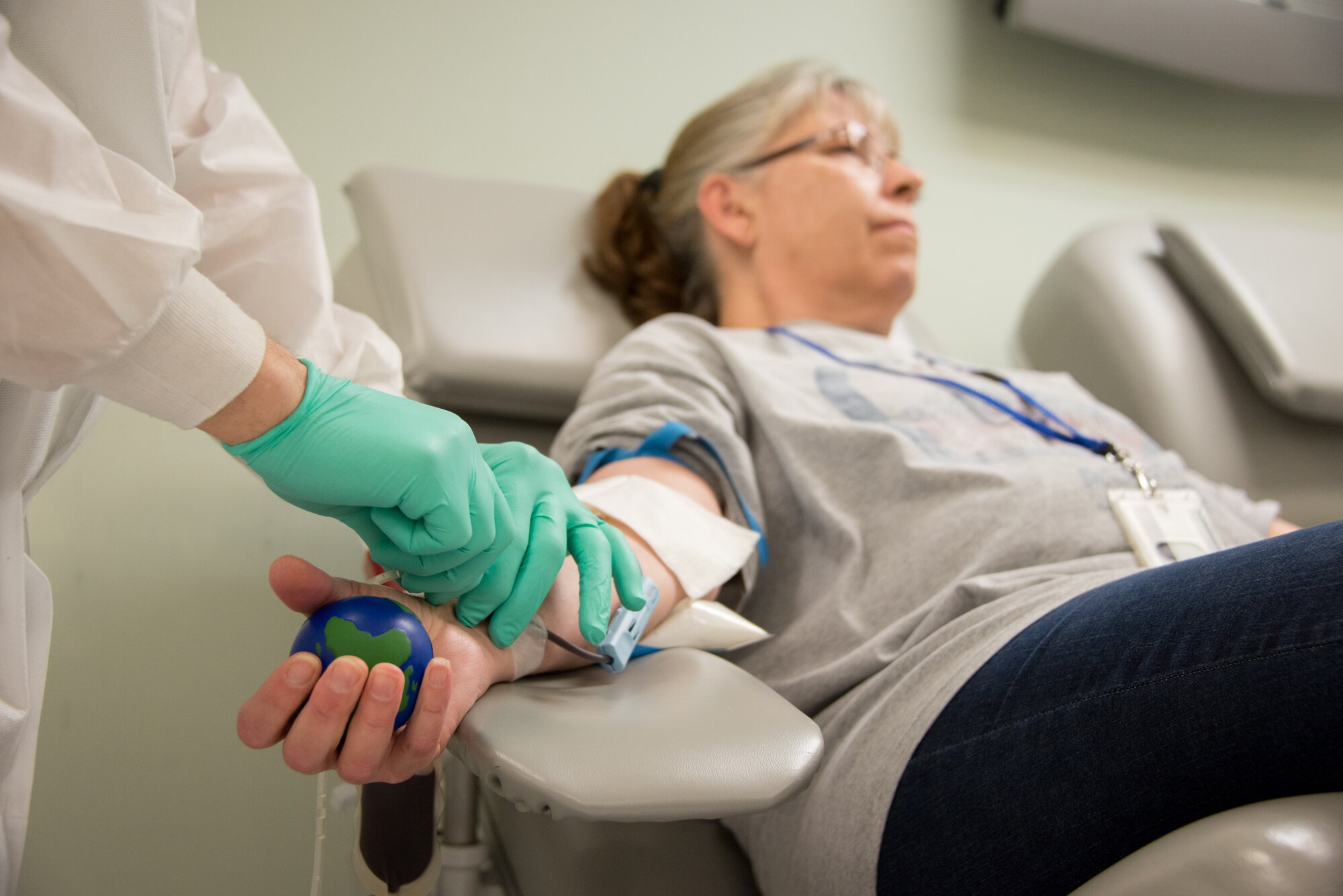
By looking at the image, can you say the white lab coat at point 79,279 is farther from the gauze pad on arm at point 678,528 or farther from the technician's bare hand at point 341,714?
the gauze pad on arm at point 678,528

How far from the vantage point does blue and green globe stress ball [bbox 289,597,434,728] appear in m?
0.57

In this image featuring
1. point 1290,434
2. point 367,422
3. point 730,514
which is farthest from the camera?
point 1290,434

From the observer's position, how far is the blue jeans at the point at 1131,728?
58 cm

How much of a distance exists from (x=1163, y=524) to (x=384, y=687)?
80 cm

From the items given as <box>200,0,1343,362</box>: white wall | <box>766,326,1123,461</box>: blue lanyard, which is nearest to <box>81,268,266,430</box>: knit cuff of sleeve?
<box>766,326,1123,461</box>: blue lanyard

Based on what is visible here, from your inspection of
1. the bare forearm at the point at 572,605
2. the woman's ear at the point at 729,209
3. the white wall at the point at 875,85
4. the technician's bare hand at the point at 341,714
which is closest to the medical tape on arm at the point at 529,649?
the bare forearm at the point at 572,605

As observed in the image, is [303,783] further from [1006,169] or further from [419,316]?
[1006,169]

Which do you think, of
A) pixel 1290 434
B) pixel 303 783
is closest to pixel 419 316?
pixel 303 783

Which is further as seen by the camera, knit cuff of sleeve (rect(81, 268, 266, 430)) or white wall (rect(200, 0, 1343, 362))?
white wall (rect(200, 0, 1343, 362))

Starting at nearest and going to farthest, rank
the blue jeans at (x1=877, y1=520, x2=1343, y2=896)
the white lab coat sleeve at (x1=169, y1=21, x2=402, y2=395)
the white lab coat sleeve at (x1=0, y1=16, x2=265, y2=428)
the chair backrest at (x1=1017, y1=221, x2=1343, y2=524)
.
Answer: the white lab coat sleeve at (x1=0, y1=16, x2=265, y2=428) < the blue jeans at (x1=877, y1=520, x2=1343, y2=896) < the white lab coat sleeve at (x1=169, y1=21, x2=402, y2=395) < the chair backrest at (x1=1017, y1=221, x2=1343, y2=524)

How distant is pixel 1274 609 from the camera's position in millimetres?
608

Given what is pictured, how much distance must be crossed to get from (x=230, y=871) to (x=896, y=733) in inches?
29.9

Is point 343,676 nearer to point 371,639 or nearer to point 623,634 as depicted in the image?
point 371,639

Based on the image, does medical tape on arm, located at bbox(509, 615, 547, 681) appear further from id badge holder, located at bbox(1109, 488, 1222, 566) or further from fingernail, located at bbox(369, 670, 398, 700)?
id badge holder, located at bbox(1109, 488, 1222, 566)
